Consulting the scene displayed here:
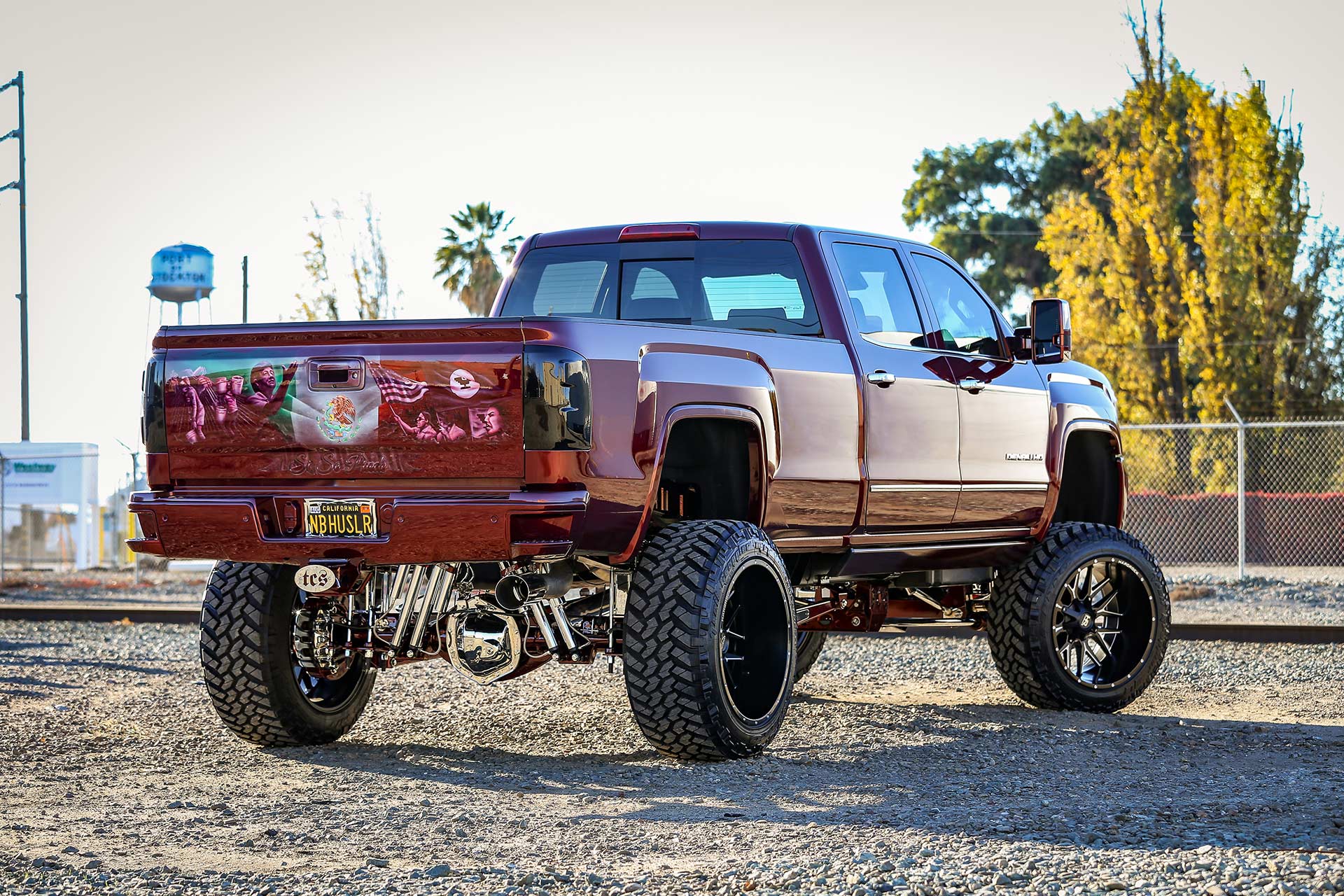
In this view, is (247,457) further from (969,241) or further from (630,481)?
(969,241)

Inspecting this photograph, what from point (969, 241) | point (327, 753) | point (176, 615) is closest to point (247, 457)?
point (327, 753)

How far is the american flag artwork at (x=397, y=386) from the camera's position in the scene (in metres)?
6.26

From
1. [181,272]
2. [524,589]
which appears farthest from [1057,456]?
[181,272]

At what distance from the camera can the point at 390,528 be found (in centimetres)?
623

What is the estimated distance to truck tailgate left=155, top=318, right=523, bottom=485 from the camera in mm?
6168

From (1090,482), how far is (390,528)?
4954 mm

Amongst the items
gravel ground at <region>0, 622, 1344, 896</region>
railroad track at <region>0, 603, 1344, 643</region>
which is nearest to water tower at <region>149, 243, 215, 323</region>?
railroad track at <region>0, 603, 1344, 643</region>

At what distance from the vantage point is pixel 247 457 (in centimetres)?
661

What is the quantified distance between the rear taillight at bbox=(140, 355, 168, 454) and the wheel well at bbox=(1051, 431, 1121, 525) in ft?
16.7

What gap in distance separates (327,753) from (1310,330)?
76.2 ft

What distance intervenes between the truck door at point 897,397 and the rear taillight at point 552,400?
1.90 m

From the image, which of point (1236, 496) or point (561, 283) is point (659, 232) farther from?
point (1236, 496)

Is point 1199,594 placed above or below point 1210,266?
below

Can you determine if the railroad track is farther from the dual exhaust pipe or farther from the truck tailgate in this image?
the truck tailgate
